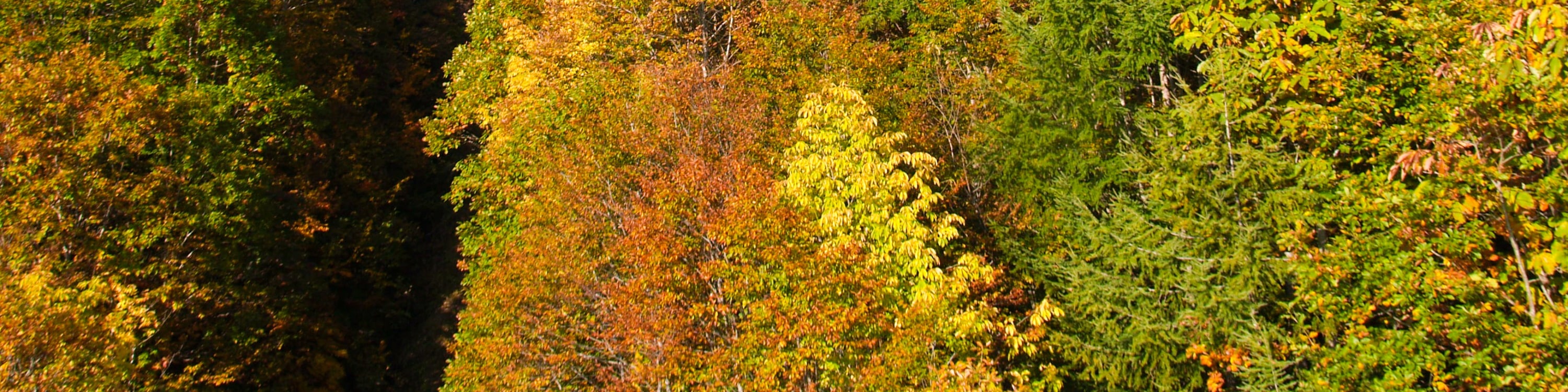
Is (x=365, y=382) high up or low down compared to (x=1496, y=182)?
down

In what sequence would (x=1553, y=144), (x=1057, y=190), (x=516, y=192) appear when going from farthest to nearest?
(x=516, y=192)
(x=1057, y=190)
(x=1553, y=144)

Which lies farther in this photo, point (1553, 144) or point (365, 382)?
point (365, 382)

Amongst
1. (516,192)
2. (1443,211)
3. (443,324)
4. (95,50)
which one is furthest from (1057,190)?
(95,50)

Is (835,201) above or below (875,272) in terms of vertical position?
above

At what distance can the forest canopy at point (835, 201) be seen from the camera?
1332 centimetres

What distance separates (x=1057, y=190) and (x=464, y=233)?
15.0 m

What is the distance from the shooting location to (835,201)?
1634 centimetres

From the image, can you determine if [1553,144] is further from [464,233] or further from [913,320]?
[464,233]

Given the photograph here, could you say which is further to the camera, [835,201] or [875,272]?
[835,201]

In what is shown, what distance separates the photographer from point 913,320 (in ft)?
48.5

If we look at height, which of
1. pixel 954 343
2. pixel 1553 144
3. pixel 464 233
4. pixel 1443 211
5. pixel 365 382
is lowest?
pixel 365 382

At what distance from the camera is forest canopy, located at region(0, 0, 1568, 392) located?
13.3 metres

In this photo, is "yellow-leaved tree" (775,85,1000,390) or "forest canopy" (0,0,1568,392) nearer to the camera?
"forest canopy" (0,0,1568,392)

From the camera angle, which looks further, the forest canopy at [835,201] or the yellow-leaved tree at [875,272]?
the yellow-leaved tree at [875,272]
